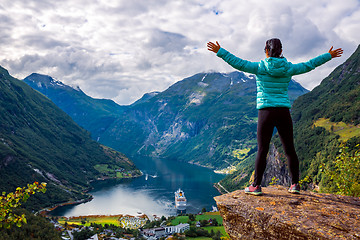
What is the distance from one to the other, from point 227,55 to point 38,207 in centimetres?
13983

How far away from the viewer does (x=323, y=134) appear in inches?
4422

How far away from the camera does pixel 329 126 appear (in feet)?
379

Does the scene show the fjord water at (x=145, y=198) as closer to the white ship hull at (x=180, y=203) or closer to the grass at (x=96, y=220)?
the white ship hull at (x=180, y=203)

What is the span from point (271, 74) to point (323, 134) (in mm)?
121169

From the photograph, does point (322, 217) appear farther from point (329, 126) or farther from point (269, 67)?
point (329, 126)

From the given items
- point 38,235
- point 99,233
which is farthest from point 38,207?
point 38,235

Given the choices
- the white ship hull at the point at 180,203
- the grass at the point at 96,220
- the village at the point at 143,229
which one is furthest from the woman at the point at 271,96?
the white ship hull at the point at 180,203

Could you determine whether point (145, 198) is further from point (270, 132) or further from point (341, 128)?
point (270, 132)

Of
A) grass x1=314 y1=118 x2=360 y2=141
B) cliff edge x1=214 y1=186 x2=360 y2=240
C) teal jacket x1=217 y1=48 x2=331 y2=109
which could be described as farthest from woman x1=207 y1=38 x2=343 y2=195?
grass x1=314 y1=118 x2=360 y2=141

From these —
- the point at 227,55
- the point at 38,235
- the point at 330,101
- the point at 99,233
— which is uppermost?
the point at 330,101

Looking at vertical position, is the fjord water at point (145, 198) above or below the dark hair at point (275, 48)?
below

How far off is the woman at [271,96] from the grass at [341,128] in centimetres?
9646

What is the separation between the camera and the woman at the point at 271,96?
6.91 metres

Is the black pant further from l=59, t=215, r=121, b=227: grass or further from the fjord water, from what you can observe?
the fjord water
